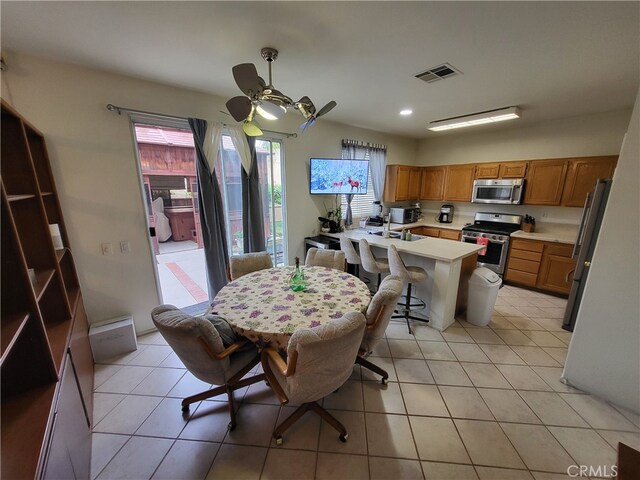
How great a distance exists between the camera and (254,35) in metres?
1.65

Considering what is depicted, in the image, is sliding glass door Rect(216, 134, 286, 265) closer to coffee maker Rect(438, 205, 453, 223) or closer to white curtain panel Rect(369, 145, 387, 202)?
white curtain panel Rect(369, 145, 387, 202)

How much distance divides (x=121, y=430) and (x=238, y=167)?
2672mm

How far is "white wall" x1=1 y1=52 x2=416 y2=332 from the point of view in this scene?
1.95 m

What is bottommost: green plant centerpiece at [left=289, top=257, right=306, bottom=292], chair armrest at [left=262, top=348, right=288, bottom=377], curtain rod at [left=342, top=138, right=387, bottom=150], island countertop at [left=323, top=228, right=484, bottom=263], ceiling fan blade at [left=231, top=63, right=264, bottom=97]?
chair armrest at [left=262, top=348, right=288, bottom=377]

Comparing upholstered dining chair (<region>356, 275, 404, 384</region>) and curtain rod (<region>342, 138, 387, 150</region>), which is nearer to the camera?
upholstered dining chair (<region>356, 275, 404, 384</region>)

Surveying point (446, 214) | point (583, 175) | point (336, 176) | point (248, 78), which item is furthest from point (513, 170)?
point (248, 78)

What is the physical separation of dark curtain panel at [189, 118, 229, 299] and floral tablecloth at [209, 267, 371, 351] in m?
0.83

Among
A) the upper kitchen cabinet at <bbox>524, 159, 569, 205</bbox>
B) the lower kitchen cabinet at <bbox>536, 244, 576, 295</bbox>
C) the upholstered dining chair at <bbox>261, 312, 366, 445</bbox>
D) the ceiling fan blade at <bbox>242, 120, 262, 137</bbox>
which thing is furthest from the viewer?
the upper kitchen cabinet at <bbox>524, 159, 569, 205</bbox>

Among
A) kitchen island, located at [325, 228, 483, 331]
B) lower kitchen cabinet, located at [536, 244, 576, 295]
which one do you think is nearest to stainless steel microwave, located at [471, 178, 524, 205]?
lower kitchen cabinet, located at [536, 244, 576, 295]

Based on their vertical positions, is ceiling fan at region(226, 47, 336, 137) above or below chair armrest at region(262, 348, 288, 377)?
above

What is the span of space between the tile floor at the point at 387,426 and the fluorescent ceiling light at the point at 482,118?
2.87 meters

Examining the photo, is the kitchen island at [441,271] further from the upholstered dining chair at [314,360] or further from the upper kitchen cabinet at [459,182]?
the upper kitchen cabinet at [459,182]

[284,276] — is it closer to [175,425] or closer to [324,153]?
[175,425]

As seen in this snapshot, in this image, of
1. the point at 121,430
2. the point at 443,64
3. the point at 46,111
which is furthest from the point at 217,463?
the point at 443,64
